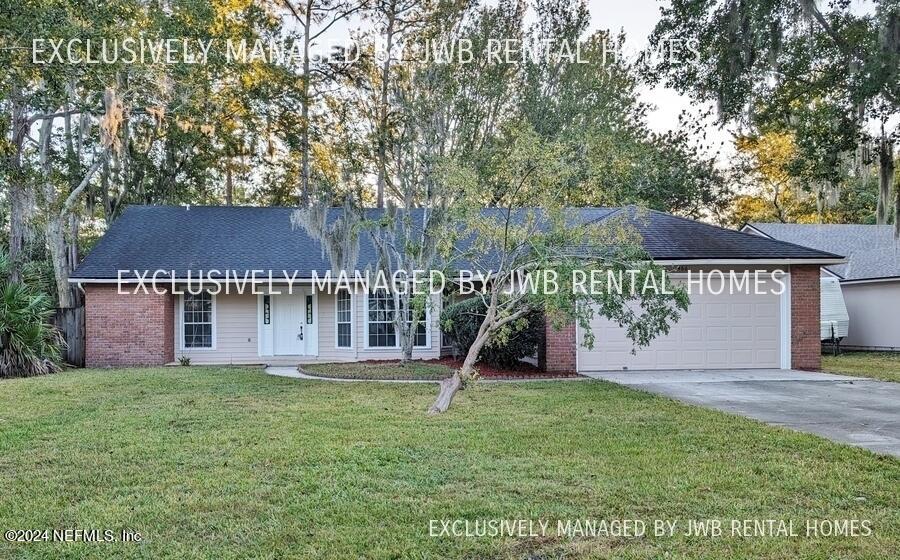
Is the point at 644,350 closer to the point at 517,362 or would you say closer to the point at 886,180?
the point at 517,362

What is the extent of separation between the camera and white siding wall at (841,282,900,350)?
57.8 ft

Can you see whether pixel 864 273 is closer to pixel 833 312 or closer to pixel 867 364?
pixel 833 312

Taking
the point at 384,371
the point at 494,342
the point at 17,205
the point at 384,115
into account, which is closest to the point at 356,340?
the point at 384,371

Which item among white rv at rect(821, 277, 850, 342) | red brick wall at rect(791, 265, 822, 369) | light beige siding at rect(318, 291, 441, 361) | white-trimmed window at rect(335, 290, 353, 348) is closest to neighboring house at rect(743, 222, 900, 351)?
white rv at rect(821, 277, 850, 342)

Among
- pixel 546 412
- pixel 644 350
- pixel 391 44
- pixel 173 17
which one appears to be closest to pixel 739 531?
pixel 546 412

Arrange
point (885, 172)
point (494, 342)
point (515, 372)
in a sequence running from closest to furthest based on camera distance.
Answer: point (885, 172)
point (494, 342)
point (515, 372)

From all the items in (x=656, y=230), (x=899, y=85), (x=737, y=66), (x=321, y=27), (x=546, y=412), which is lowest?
(x=546, y=412)

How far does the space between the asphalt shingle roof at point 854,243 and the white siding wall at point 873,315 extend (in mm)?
477

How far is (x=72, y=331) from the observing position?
45.7 ft

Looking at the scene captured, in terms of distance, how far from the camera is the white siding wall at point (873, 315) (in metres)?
17.6

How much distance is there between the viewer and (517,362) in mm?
12305

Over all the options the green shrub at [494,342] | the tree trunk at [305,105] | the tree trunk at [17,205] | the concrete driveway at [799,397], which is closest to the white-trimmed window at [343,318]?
the green shrub at [494,342]

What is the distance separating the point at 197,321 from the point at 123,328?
160 cm

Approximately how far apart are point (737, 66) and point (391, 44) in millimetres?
12477
